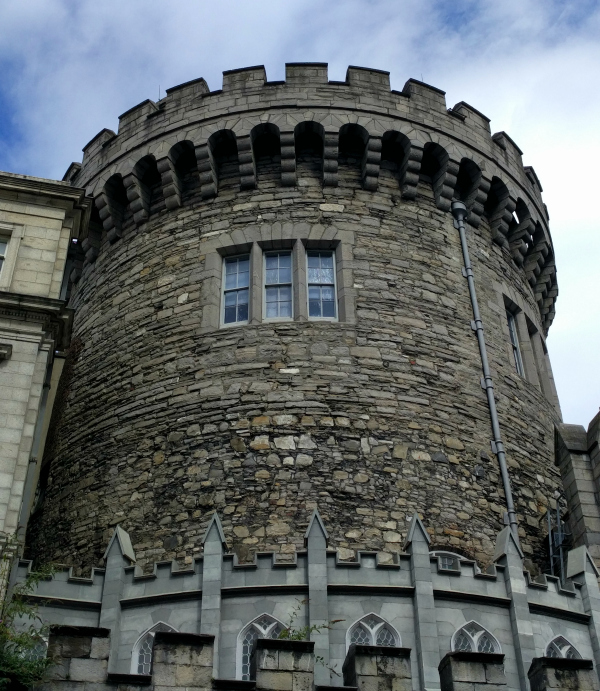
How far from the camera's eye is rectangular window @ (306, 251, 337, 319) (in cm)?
1661

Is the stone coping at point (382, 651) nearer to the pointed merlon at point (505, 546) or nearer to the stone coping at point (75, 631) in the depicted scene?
the stone coping at point (75, 631)

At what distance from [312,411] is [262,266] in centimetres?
323

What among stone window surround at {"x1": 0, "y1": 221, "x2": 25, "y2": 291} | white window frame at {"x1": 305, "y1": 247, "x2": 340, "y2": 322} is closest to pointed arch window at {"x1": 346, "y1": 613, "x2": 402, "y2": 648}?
white window frame at {"x1": 305, "y1": 247, "x2": 340, "y2": 322}

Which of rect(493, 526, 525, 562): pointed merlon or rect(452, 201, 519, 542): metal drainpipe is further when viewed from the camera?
rect(452, 201, 519, 542): metal drainpipe

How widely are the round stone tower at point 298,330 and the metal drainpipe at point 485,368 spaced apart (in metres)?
0.11

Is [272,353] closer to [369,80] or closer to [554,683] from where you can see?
[369,80]

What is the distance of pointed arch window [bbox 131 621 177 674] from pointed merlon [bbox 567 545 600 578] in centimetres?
539

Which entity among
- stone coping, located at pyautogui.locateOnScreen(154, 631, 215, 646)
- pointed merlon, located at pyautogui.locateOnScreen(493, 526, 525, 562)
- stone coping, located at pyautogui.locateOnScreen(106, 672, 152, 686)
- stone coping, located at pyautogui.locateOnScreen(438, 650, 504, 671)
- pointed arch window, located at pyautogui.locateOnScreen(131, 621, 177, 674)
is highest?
pointed merlon, located at pyautogui.locateOnScreen(493, 526, 525, 562)

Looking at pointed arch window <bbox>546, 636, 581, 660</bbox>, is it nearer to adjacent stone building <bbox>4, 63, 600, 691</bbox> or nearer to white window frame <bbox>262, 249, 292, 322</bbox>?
adjacent stone building <bbox>4, 63, 600, 691</bbox>

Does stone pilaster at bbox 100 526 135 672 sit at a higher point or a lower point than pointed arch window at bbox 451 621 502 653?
higher

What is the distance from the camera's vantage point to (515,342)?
62.4 feet

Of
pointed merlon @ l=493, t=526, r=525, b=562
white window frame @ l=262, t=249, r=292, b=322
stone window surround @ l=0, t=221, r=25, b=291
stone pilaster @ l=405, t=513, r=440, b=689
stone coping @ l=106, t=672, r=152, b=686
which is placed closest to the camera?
stone coping @ l=106, t=672, r=152, b=686

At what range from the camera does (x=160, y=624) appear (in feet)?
39.7

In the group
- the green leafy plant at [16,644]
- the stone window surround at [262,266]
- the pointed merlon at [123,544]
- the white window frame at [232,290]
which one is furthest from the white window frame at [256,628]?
the white window frame at [232,290]
